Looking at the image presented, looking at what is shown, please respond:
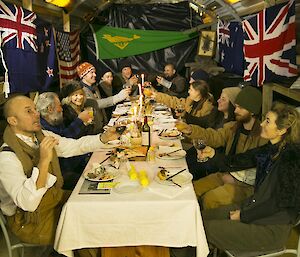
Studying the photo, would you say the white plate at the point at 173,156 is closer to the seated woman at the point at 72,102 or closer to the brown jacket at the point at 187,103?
the seated woman at the point at 72,102

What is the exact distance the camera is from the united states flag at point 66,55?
267 inches

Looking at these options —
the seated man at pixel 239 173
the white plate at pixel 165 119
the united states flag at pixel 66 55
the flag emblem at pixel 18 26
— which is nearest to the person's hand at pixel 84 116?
the white plate at pixel 165 119

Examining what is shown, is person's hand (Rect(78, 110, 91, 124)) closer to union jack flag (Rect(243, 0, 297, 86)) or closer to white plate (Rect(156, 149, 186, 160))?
white plate (Rect(156, 149, 186, 160))

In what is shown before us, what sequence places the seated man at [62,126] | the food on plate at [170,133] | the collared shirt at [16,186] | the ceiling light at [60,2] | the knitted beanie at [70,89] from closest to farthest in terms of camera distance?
the collared shirt at [16,186] < the seated man at [62,126] < the food on plate at [170,133] < the knitted beanie at [70,89] < the ceiling light at [60,2]

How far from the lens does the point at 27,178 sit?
2475mm

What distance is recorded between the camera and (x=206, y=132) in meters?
4.11

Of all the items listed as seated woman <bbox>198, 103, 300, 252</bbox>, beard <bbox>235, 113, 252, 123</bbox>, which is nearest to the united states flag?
beard <bbox>235, 113, 252, 123</bbox>

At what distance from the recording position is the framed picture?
28.6 ft

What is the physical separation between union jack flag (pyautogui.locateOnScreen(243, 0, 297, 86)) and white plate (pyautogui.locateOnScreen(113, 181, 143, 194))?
270cm

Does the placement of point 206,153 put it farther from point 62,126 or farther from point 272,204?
point 62,126

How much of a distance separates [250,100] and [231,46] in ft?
13.7

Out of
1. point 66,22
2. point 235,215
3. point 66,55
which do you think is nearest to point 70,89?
point 235,215

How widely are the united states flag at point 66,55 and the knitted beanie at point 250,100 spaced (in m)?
4.24

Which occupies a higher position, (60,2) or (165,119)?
(60,2)
